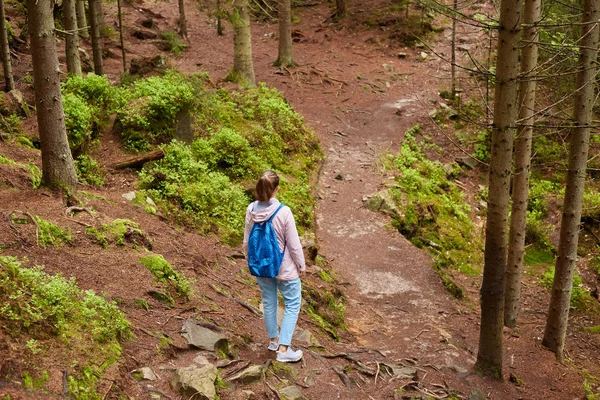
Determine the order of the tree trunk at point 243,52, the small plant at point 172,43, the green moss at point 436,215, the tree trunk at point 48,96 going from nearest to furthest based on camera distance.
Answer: the tree trunk at point 48,96, the green moss at point 436,215, the tree trunk at point 243,52, the small plant at point 172,43

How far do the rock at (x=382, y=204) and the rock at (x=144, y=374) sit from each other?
9.22 metres

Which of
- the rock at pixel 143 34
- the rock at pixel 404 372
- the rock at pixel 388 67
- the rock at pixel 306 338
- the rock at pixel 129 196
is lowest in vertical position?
the rock at pixel 404 372

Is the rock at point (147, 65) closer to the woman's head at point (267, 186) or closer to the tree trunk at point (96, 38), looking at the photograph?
the tree trunk at point (96, 38)

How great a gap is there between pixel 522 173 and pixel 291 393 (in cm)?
586

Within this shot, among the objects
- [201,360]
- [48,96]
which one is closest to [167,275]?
[201,360]

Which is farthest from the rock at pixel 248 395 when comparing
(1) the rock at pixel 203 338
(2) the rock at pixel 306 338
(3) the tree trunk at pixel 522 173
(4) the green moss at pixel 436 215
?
(4) the green moss at pixel 436 215

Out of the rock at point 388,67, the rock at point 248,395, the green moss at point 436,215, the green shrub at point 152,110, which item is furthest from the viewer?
the rock at point 388,67

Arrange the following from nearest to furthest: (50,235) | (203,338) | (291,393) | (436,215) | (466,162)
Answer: (291,393) → (203,338) → (50,235) → (436,215) → (466,162)

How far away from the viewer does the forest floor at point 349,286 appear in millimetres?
5785

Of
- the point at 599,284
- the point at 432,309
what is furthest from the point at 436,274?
the point at 599,284

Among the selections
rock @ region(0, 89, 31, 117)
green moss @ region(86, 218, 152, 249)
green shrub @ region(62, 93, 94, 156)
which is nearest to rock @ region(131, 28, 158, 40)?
rock @ region(0, 89, 31, 117)

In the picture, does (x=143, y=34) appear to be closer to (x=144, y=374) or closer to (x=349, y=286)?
(x=349, y=286)

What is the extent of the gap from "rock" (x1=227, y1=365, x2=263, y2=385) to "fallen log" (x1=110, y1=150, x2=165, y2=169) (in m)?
6.15

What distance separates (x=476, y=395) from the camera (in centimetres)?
693
